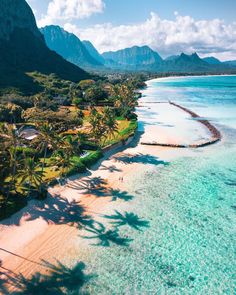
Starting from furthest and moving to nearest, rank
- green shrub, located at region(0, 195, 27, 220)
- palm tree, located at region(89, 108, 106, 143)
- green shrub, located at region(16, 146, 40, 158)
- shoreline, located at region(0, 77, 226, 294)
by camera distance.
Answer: palm tree, located at region(89, 108, 106, 143)
green shrub, located at region(16, 146, 40, 158)
green shrub, located at region(0, 195, 27, 220)
shoreline, located at region(0, 77, 226, 294)

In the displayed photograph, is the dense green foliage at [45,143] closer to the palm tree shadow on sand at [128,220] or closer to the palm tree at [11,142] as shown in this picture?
the palm tree at [11,142]

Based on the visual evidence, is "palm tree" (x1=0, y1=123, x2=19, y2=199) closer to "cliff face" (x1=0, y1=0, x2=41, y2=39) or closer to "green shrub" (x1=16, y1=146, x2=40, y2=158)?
"green shrub" (x1=16, y1=146, x2=40, y2=158)

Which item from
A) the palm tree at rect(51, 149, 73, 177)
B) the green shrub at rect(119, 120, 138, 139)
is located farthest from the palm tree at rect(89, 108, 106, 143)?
the palm tree at rect(51, 149, 73, 177)

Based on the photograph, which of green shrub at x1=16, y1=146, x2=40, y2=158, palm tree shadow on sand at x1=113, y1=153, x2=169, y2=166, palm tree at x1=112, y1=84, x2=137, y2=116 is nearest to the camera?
green shrub at x1=16, y1=146, x2=40, y2=158

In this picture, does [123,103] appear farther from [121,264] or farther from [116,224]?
[121,264]

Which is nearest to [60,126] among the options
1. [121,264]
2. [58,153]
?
[58,153]

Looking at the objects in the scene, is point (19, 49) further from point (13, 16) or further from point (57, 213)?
point (57, 213)
